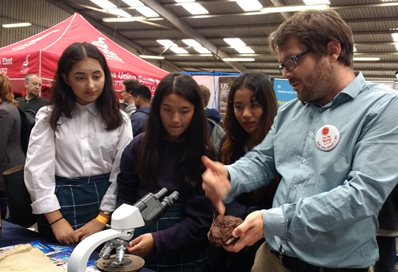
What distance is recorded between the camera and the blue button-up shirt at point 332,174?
818 millimetres

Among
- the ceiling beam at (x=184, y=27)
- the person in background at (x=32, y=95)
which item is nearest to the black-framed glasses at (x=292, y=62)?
the person in background at (x=32, y=95)

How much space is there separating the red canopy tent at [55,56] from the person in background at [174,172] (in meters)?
2.50

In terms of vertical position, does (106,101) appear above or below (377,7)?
below

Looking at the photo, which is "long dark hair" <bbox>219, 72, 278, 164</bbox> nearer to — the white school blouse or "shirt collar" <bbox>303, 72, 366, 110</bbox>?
the white school blouse

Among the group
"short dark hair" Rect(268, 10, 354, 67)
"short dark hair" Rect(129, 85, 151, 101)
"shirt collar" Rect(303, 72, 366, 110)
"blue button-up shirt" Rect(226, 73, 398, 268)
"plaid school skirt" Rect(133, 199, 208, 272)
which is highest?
"short dark hair" Rect(268, 10, 354, 67)

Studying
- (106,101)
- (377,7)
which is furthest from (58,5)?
(106,101)

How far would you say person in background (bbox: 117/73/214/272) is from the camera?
134cm

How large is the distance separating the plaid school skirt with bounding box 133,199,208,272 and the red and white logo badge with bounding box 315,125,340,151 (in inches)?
23.4

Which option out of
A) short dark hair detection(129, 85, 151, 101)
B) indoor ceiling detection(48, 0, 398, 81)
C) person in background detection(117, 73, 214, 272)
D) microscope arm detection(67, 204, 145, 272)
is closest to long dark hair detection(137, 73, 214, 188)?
person in background detection(117, 73, 214, 272)

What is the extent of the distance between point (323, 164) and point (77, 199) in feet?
3.02

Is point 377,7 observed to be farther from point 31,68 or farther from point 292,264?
point 292,264

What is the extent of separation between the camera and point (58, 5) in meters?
11.9

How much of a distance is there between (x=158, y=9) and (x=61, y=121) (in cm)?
836

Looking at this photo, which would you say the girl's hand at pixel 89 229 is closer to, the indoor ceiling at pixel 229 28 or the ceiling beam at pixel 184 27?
the indoor ceiling at pixel 229 28
